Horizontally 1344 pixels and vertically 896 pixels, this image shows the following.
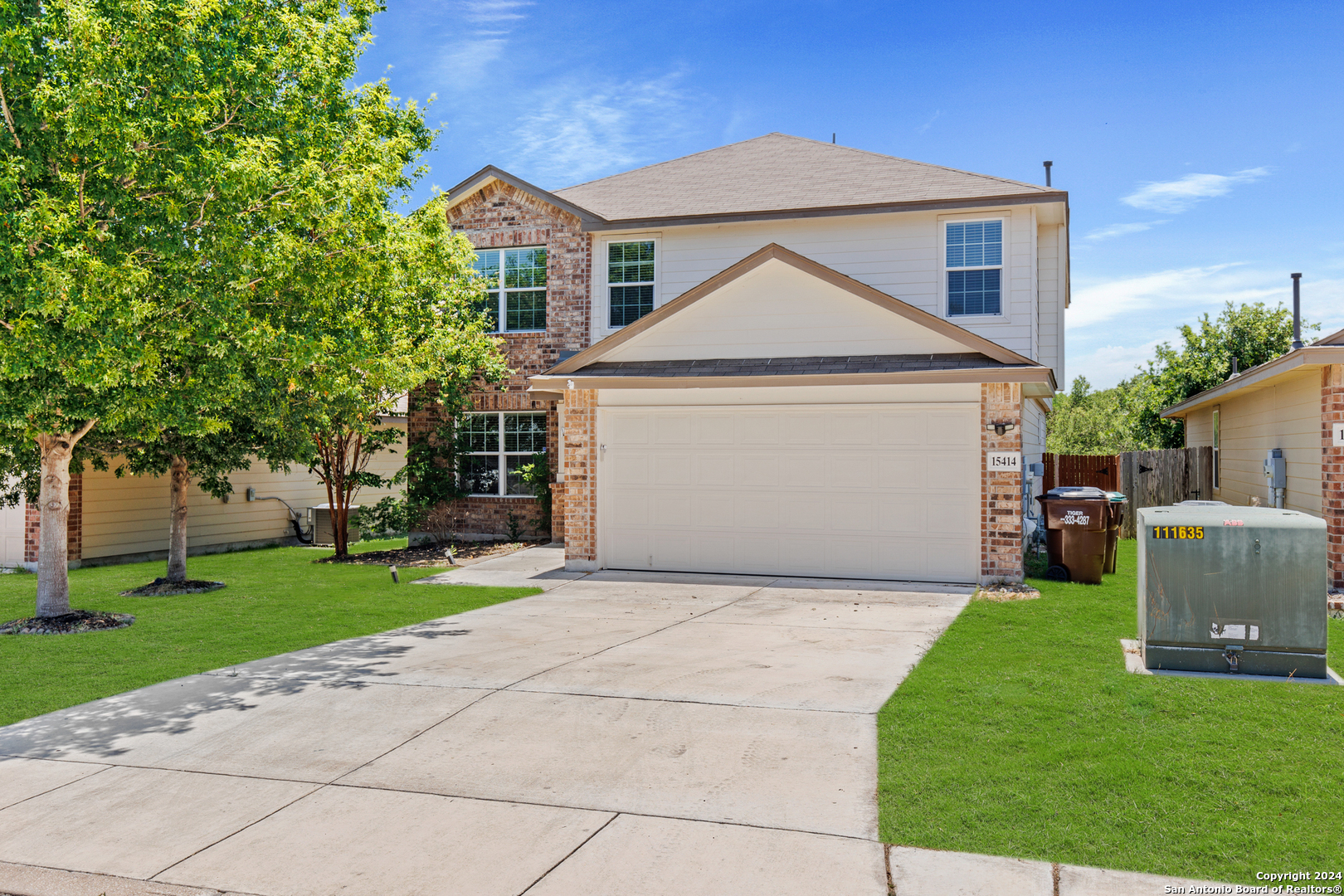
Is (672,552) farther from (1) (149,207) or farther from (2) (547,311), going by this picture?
(1) (149,207)

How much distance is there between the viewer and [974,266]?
1619cm

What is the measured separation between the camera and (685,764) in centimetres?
558

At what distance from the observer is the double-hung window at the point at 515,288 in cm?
1902

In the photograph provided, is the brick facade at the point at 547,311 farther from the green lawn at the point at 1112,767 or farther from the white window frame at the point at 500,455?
the green lawn at the point at 1112,767

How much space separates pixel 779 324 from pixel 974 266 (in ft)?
15.5

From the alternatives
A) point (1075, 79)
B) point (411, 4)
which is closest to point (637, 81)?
point (411, 4)

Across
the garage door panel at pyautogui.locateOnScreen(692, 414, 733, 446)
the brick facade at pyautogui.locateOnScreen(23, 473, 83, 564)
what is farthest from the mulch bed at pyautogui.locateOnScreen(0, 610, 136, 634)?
the garage door panel at pyautogui.locateOnScreen(692, 414, 733, 446)

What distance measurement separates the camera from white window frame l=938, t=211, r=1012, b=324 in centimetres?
1592

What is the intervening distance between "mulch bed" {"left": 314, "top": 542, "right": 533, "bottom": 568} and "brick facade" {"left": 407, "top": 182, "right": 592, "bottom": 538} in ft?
2.25

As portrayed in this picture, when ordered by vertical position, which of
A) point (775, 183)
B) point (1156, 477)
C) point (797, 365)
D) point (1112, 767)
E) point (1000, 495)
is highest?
point (775, 183)

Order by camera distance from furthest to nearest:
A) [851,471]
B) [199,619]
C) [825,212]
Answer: [825,212] < [851,471] < [199,619]

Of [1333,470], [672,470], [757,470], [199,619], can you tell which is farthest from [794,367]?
[199,619]

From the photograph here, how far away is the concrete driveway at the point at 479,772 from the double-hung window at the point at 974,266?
8507 millimetres

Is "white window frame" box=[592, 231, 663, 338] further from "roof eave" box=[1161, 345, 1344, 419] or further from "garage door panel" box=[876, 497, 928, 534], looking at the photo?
"roof eave" box=[1161, 345, 1344, 419]
